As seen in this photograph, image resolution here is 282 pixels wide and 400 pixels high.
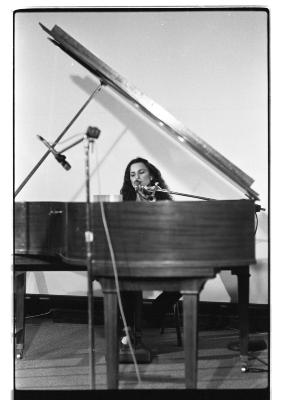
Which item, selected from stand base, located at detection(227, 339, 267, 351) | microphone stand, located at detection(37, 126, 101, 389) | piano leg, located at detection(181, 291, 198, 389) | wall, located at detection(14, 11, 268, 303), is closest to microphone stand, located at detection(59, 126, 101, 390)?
microphone stand, located at detection(37, 126, 101, 389)

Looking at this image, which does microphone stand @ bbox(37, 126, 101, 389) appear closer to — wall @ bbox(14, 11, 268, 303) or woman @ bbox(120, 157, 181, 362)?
woman @ bbox(120, 157, 181, 362)

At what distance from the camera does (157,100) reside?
12.0ft

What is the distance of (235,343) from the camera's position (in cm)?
321

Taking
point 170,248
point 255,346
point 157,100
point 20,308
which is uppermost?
point 157,100

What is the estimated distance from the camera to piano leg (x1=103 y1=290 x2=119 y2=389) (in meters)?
2.03

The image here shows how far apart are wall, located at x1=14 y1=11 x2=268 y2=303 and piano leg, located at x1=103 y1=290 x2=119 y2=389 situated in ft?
5.32

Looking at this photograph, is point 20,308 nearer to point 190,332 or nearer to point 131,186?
point 131,186

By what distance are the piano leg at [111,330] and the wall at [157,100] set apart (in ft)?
5.32

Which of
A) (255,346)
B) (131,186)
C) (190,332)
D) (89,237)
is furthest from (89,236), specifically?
(255,346)

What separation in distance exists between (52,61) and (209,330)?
7.20ft

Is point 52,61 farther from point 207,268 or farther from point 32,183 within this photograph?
point 207,268

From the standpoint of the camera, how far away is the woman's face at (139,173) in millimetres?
3377

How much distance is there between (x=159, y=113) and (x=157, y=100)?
1411 millimetres
